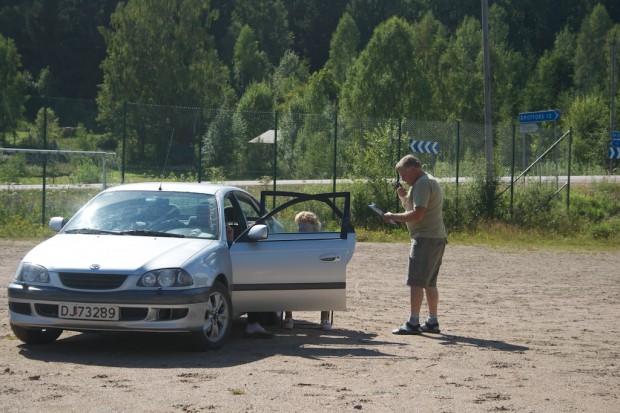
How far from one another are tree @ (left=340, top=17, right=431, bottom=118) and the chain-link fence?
35.2 m

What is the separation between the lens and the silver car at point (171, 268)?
941 cm

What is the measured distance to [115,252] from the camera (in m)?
9.75

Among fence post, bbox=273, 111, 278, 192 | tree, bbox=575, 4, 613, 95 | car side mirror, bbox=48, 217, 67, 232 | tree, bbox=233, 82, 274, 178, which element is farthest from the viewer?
tree, bbox=575, 4, 613, 95

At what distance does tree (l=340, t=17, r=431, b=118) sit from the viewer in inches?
2586

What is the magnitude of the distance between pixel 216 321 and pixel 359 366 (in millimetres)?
1504

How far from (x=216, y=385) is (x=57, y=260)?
225 centimetres

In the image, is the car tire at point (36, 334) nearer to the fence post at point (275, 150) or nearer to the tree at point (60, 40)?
the fence post at point (275, 150)

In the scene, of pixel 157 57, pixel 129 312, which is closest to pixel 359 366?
pixel 129 312

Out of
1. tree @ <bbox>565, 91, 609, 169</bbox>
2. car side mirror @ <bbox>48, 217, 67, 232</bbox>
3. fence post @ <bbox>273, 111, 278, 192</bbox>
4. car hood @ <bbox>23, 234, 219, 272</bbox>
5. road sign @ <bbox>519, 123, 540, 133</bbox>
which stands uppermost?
tree @ <bbox>565, 91, 609, 169</bbox>

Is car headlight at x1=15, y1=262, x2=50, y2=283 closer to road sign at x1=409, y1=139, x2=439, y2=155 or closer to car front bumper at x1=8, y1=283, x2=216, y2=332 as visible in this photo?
car front bumper at x1=8, y1=283, x2=216, y2=332

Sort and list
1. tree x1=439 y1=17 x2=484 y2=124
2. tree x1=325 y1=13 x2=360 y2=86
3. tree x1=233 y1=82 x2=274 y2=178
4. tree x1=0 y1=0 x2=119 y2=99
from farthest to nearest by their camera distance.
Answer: tree x1=325 y1=13 x2=360 y2=86, tree x1=0 y1=0 x2=119 y2=99, tree x1=439 y1=17 x2=484 y2=124, tree x1=233 y1=82 x2=274 y2=178

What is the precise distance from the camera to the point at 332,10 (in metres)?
124

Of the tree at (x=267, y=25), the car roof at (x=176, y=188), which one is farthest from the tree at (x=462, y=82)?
the car roof at (x=176, y=188)

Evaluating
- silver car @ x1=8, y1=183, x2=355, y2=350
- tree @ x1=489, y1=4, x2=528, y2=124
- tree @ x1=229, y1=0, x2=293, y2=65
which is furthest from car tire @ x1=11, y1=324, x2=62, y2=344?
tree @ x1=229, y1=0, x2=293, y2=65
